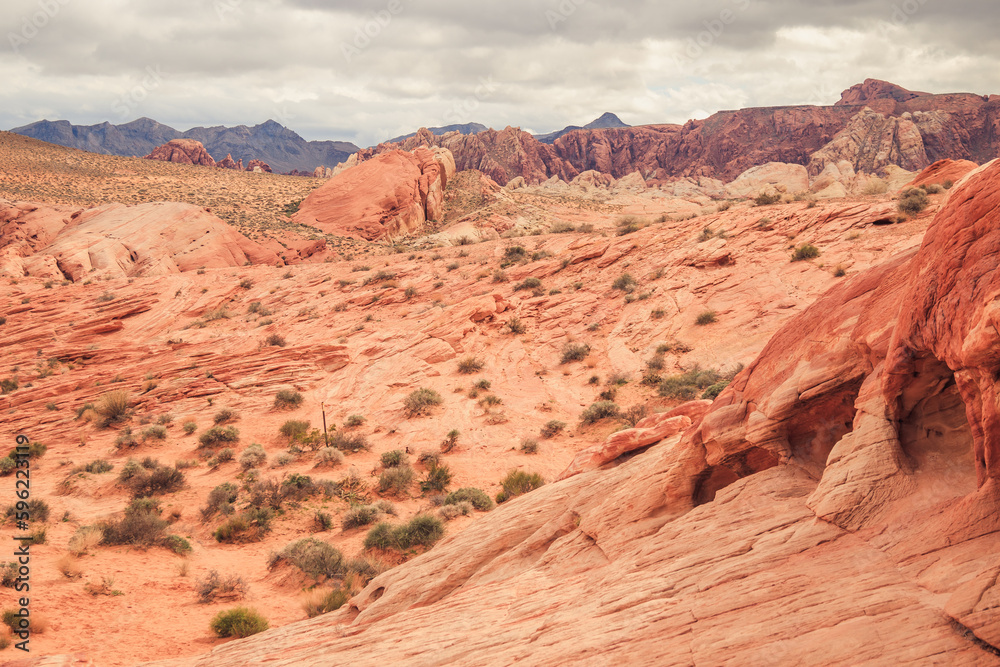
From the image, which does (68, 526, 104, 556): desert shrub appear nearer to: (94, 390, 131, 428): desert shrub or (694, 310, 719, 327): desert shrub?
(94, 390, 131, 428): desert shrub

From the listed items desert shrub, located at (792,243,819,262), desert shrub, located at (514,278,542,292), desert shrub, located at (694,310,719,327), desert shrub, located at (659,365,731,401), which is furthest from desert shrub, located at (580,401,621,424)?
desert shrub, located at (514,278,542,292)

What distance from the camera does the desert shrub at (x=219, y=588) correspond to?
946cm

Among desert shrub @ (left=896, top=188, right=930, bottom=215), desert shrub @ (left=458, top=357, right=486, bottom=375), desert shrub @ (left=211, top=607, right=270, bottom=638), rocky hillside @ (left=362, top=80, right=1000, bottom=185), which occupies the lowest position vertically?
desert shrub @ (left=211, top=607, right=270, bottom=638)

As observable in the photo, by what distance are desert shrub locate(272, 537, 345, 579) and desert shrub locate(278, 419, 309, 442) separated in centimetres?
607

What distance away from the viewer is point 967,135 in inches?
3927

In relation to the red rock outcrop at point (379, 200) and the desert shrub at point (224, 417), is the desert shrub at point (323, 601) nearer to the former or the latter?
the desert shrub at point (224, 417)

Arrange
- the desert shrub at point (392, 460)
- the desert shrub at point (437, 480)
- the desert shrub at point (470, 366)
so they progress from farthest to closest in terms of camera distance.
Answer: the desert shrub at point (470, 366), the desert shrub at point (392, 460), the desert shrub at point (437, 480)

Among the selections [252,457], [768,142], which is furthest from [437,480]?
[768,142]

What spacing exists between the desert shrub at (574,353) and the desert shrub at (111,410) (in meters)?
15.3

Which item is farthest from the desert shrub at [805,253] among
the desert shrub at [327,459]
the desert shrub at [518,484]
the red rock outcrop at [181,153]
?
the red rock outcrop at [181,153]

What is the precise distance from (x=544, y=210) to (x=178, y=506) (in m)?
54.8

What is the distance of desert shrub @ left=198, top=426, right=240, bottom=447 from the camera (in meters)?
16.2

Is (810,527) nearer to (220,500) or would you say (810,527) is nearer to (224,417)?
(220,500)

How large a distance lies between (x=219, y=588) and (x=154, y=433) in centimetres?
928
